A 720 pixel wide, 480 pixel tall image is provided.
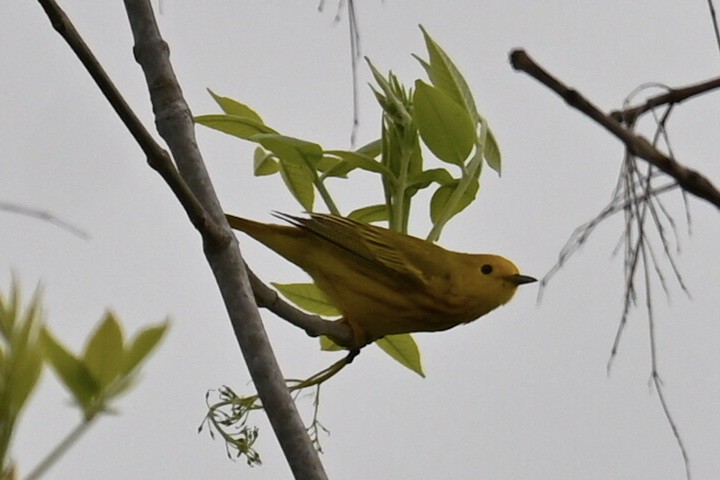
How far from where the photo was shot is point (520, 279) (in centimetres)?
353

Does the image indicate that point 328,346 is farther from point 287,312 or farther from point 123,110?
point 123,110

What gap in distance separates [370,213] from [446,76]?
0.40m

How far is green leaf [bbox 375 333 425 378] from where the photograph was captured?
2760 mm

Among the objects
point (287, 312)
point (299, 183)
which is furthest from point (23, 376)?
point (299, 183)

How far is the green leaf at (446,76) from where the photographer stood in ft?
7.93

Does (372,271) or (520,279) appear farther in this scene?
(520,279)

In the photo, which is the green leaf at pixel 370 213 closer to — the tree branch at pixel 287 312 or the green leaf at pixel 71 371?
the tree branch at pixel 287 312

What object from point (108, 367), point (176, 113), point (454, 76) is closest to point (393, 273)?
point (454, 76)

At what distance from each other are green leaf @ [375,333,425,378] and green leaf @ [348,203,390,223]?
331mm

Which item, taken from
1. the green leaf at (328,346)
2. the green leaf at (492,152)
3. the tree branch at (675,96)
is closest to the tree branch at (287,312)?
the green leaf at (328,346)

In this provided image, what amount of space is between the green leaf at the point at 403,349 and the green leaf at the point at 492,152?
545 mm

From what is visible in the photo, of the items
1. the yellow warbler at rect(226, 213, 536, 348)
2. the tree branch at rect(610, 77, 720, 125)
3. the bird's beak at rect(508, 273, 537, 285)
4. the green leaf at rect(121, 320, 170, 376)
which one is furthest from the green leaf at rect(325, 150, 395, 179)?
the green leaf at rect(121, 320, 170, 376)

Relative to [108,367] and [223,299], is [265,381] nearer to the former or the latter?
[223,299]

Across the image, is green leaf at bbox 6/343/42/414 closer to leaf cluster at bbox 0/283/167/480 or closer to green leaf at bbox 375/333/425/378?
leaf cluster at bbox 0/283/167/480
